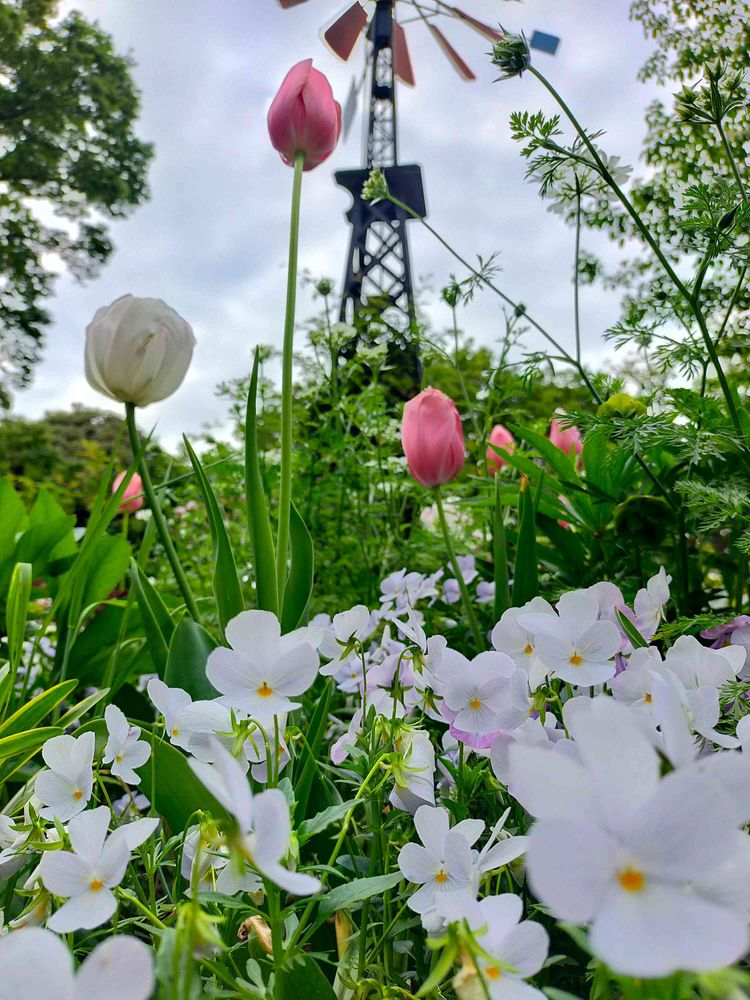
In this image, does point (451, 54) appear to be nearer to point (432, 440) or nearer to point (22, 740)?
point (432, 440)

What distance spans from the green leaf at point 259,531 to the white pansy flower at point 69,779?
0.87 ft

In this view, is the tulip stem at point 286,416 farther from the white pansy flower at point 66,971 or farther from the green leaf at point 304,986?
the white pansy flower at point 66,971

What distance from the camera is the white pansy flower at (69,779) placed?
460 mm

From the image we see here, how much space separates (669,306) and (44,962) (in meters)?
1.02

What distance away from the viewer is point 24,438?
9602mm

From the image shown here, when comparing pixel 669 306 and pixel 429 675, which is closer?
pixel 429 675

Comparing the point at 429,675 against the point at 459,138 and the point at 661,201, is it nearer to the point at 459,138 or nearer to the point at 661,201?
the point at 661,201

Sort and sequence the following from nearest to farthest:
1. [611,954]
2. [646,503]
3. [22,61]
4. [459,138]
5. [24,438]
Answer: [611,954]
[646,503]
[459,138]
[24,438]
[22,61]

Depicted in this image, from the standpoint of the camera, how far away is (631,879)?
211mm

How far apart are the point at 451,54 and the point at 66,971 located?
346 centimetres

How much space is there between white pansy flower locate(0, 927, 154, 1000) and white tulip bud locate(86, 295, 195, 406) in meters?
0.65

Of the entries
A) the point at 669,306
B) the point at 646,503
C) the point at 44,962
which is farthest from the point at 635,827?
the point at 669,306

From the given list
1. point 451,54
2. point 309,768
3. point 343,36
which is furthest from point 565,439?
point 451,54

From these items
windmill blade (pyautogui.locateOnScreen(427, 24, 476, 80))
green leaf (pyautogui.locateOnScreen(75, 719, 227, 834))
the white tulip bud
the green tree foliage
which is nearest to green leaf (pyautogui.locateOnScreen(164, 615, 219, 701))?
green leaf (pyautogui.locateOnScreen(75, 719, 227, 834))
